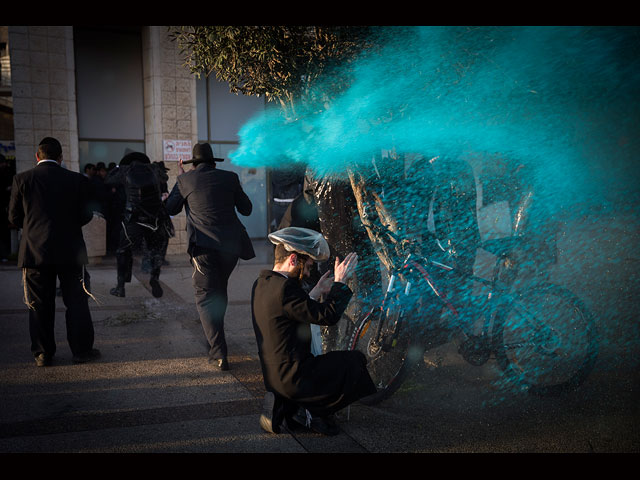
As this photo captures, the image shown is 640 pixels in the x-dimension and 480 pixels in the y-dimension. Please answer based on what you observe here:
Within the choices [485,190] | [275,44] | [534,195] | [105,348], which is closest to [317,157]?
[275,44]

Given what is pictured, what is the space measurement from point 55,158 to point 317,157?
94.0 inches

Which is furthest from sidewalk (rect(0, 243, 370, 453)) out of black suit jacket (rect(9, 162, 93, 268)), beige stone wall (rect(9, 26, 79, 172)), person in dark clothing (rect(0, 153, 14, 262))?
beige stone wall (rect(9, 26, 79, 172))

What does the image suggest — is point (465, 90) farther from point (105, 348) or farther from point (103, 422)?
point (105, 348)

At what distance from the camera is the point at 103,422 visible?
12.4ft

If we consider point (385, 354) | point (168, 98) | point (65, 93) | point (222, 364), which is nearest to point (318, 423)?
point (385, 354)

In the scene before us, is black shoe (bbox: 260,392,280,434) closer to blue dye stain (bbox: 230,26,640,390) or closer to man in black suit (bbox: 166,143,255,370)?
man in black suit (bbox: 166,143,255,370)

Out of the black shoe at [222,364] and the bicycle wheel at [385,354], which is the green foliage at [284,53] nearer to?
the bicycle wheel at [385,354]

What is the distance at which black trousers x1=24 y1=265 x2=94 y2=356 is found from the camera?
194 inches

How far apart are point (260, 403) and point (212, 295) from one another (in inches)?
47.2

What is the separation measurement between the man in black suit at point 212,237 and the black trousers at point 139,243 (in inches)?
98.5

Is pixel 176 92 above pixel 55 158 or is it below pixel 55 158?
above

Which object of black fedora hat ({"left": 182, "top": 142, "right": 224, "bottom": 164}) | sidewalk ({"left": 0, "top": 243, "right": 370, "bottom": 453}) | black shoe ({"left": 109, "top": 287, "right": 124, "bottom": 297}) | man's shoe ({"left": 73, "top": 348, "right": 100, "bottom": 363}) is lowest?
sidewalk ({"left": 0, "top": 243, "right": 370, "bottom": 453})

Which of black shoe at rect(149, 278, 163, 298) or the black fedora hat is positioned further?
black shoe at rect(149, 278, 163, 298)

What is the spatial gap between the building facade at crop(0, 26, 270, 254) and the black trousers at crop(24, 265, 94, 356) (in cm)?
695
